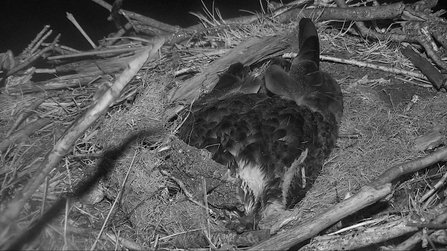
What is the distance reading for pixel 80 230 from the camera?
227 cm

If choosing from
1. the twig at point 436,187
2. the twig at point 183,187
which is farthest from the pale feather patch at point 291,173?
the twig at point 436,187

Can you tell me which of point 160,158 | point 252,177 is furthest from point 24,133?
point 252,177

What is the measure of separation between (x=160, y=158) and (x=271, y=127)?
562 mm

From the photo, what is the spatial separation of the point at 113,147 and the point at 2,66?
2.71 ft

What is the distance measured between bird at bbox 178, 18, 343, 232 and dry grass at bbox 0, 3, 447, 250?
127 millimetres

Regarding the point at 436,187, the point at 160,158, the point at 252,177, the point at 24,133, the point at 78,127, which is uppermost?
the point at 78,127

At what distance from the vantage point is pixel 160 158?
2.53 metres

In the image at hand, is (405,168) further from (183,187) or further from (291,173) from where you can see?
(183,187)

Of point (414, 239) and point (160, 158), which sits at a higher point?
point (160, 158)

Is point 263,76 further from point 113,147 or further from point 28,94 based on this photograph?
point 28,94

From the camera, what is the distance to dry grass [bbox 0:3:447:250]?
2.36 m

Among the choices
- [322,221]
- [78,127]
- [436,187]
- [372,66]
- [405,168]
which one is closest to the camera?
[78,127]

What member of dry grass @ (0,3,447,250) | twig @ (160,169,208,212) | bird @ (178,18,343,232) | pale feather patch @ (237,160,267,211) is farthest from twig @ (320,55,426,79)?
twig @ (160,169,208,212)

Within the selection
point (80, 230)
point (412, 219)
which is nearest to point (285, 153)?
point (412, 219)
